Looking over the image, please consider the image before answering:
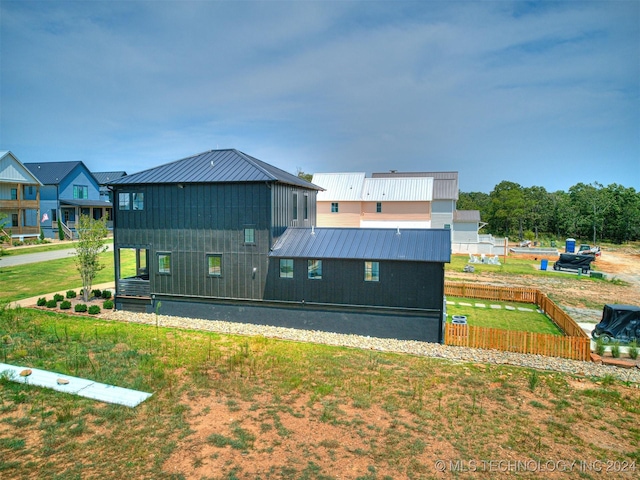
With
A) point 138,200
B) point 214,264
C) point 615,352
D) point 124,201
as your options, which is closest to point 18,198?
point 124,201

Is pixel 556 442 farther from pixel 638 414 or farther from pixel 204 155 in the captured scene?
pixel 204 155

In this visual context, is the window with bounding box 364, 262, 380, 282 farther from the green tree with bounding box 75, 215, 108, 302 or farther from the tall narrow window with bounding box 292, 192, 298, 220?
the green tree with bounding box 75, 215, 108, 302

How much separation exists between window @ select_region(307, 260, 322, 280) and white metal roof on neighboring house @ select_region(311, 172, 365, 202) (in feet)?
87.0

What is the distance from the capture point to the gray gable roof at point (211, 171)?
20047 mm

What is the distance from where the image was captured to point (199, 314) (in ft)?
68.4

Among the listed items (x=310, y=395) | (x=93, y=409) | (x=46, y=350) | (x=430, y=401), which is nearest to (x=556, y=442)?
(x=430, y=401)

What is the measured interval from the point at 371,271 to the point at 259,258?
517 cm

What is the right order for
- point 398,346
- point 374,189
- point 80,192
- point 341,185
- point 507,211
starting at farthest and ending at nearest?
point 507,211 → point 80,192 → point 341,185 → point 374,189 → point 398,346

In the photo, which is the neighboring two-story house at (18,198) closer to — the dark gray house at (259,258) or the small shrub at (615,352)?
the dark gray house at (259,258)

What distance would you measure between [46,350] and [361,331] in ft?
38.5

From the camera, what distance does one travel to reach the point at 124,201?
22.0 metres

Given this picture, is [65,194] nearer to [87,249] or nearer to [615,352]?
[87,249]

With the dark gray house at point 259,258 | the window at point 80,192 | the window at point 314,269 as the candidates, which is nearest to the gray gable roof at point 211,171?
the dark gray house at point 259,258

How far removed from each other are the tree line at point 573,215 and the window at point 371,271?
56.8 meters
